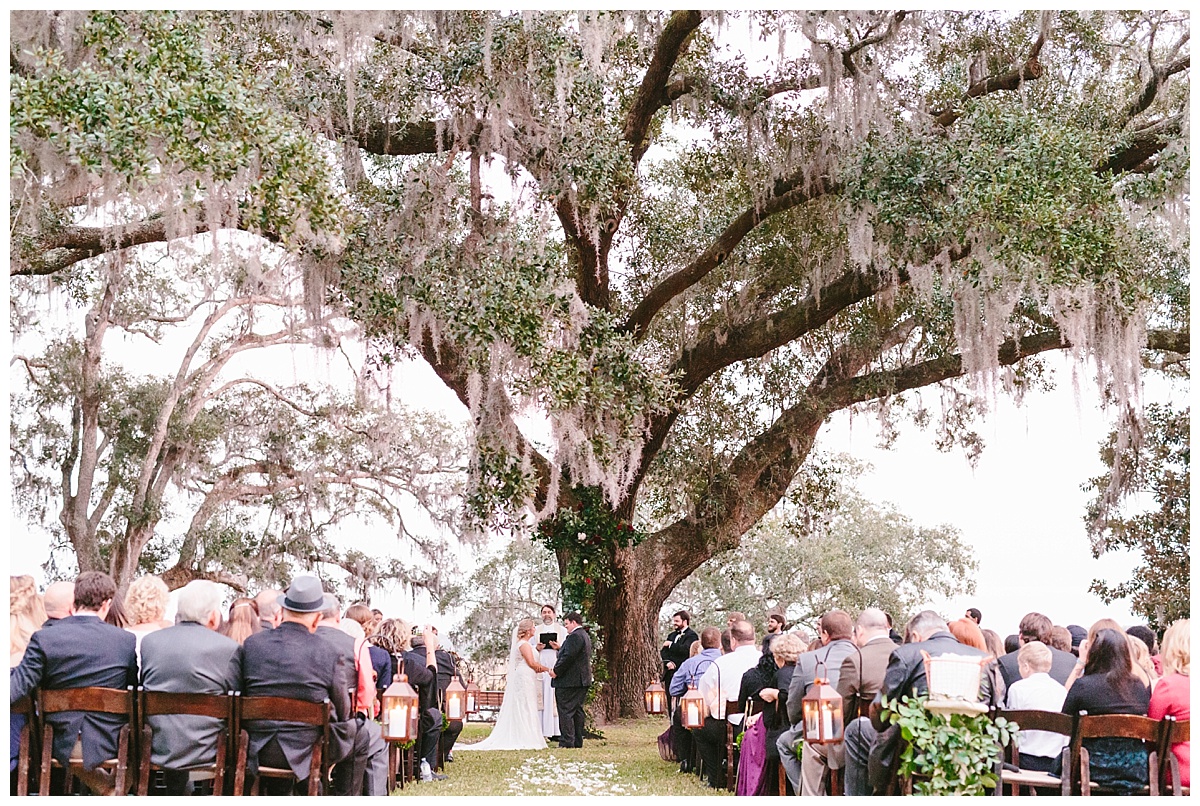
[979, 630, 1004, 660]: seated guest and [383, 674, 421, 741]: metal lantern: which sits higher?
[979, 630, 1004, 660]: seated guest

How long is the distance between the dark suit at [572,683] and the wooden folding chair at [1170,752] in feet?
20.4

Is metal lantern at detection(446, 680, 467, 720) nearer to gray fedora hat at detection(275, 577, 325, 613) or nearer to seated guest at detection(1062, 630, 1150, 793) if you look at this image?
gray fedora hat at detection(275, 577, 325, 613)

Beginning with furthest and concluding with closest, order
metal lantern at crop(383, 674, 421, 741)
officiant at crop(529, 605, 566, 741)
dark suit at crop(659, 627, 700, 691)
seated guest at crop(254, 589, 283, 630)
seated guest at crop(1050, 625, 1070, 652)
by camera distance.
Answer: officiant at crop(529, 605, 566, 741), dark suit at crop(659, 627, 700, 691), seated guest at crop(1050, 625, 1070, 652), seated guest at crop(254, 589, 283, 630), metal lantern at crop(383, 674, 421, 741)

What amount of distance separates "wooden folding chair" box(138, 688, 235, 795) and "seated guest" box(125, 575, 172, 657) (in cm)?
52

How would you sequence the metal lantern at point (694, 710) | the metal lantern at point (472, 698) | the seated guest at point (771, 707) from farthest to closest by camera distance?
the metal lantern at point (472, 698) < the metal lantern at point (694, 710) < the seated guest at point (771, 707)

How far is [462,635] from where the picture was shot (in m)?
24.8

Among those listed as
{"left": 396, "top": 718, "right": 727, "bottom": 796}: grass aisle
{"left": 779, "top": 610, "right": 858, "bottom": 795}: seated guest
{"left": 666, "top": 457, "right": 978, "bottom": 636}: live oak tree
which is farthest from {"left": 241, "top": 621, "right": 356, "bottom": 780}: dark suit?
{"left": 666, "top": 457, "right": 978, "bottom": 636}: live oak tree

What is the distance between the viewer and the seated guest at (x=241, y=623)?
5.08 meters

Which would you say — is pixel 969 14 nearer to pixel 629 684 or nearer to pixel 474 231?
pixel 474 231

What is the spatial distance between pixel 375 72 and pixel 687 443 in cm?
561

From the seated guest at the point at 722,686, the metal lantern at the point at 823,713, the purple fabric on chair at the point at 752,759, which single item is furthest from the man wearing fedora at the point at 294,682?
the seated guest at the point at 722,686

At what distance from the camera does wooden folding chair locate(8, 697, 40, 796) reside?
4281 mm

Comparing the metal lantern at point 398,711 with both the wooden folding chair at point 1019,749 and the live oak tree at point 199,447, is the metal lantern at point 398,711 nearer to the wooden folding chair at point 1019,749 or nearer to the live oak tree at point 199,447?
the wooden folding chair at point 1019,749

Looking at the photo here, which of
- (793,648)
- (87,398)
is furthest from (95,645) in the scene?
(87,398)
